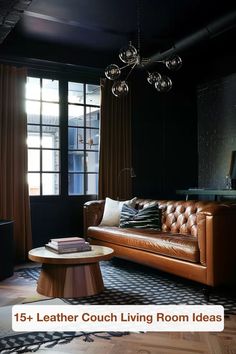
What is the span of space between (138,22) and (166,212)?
7.91 ft

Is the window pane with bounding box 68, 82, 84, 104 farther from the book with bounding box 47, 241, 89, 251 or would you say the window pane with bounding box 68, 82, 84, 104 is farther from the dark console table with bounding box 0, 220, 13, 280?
the book with bounding box 47, 241, 89, 251

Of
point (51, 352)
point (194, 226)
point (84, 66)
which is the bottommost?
point (51, 352)

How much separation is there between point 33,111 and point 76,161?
976 mm

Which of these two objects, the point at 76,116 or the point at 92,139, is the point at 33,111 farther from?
the point at 92,139

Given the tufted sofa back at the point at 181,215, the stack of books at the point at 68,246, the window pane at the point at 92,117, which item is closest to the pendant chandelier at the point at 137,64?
the tufted sofa back at the point at 181,215

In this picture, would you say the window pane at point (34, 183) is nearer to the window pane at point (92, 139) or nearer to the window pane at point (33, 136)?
the window pane at point (33, 136)

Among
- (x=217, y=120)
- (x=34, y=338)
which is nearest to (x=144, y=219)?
(x=34, y=338)

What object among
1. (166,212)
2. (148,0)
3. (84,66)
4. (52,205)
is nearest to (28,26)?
(84,66)

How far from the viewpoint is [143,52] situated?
586cm

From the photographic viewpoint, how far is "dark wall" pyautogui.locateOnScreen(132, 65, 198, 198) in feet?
20.8

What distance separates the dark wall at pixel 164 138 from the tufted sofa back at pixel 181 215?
1680 mm

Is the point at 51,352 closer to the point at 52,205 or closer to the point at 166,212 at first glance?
the point at 166,212

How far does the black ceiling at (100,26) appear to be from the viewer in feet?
14.4

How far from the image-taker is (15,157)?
5.18m
